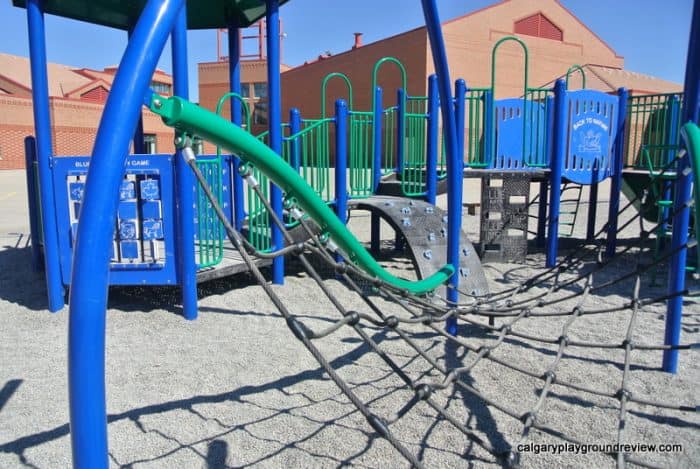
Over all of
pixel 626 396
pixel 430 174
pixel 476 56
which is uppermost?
pixel 476 56

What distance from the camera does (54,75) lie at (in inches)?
1319

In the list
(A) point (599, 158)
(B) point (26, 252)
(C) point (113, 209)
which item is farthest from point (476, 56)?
(C) point (113, 209)

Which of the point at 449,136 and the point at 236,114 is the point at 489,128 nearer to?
the point at 236,114

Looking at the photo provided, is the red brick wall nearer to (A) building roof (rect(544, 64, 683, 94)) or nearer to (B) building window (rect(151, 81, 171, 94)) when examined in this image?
(B) building window (rect(151, 81, 171, 94))

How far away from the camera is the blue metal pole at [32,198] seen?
5363 mm

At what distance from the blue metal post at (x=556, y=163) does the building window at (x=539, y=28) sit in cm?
2235

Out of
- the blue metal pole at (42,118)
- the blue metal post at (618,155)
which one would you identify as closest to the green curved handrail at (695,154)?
the blue metal pole at (42,118)

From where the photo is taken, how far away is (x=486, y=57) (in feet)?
82.9

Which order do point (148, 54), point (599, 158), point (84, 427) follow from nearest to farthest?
1. point (84, 427)
2. point (148, 54)
3. point (599, 158)

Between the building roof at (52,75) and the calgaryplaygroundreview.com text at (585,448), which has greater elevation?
the building roof at (52,75)

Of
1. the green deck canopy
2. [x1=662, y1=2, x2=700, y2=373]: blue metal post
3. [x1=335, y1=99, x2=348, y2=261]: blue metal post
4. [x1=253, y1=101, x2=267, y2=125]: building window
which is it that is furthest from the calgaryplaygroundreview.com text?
[x1=253, y1=101, x2=267, y2=125]: building window

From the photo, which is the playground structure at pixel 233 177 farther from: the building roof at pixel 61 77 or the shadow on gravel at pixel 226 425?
the building roof at pixel 61 77

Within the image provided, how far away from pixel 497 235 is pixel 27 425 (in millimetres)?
5372

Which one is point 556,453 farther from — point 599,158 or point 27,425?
point 599,158
